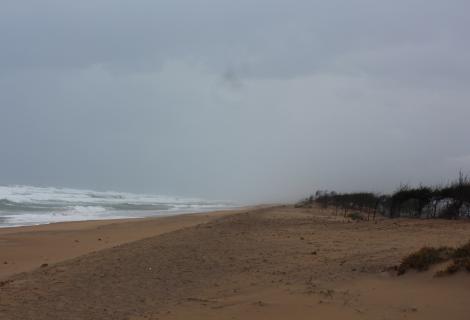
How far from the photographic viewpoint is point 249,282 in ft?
29.1

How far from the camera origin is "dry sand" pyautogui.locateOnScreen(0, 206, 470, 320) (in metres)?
7.08

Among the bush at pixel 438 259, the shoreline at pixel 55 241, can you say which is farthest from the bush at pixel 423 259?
the shoreline at pixel 55 241

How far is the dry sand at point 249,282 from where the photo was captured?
7.08m

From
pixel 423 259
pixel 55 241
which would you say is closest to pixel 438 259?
pixel 423 259

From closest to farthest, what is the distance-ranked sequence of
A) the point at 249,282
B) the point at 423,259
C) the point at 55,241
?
the point at 423,259
the point at 249,282
the point at 55,241

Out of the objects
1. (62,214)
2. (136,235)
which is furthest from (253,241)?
(62,214)

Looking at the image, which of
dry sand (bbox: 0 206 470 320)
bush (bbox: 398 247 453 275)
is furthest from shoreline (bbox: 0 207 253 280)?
bush (bbox: 398 247 453 275)

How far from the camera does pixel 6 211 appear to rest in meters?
38.3

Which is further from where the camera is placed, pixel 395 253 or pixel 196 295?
pixel 395 253

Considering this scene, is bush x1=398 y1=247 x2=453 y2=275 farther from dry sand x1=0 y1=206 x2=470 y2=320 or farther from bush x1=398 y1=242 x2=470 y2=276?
dry sand x1=0 y1=206 x2=470 y2=320

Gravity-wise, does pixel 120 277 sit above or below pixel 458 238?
below

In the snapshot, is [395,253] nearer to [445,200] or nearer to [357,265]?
[357,265]

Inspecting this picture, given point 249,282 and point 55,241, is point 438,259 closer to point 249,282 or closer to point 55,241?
point 249,282

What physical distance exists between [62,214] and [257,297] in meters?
33.2
